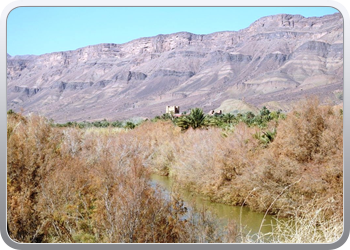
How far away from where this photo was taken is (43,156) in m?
10.1

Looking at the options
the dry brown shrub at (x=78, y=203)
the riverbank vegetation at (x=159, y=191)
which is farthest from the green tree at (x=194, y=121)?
the dry brown shrub at (x=78, y=203)

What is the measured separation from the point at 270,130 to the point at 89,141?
7847mm

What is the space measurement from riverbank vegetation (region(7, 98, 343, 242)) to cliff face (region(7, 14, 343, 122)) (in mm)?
79804

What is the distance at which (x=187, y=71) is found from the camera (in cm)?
16238

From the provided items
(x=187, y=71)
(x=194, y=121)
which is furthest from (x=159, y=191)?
(x=187, y=71)

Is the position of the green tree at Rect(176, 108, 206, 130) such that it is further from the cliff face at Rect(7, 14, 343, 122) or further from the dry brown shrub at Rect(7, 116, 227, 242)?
the cliff face at Rect(7, 14, 343, 122)

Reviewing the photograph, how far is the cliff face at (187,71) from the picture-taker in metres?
115

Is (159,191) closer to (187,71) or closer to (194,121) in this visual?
(194,121)

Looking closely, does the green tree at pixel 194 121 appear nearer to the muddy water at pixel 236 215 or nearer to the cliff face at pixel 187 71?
the muddy water at pixel 236 215

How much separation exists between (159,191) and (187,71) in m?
154

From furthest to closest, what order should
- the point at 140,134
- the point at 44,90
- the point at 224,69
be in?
the point at 224,69 → the point at 44,90 → the point at 140,134

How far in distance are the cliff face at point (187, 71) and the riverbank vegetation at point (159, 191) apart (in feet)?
262
